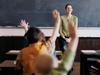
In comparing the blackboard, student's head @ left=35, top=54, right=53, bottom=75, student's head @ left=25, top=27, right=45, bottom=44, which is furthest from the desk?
student's head @ left=35, top=54, right=53, bottom=75

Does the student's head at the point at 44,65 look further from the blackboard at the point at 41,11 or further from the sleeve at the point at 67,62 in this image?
the blackboard at the point at 41,11

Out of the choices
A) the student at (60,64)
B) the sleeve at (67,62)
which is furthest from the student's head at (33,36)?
the sleeve at (67,62)

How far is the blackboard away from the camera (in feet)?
23.5

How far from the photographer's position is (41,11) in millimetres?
7215

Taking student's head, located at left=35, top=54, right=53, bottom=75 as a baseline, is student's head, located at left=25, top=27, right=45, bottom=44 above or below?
below

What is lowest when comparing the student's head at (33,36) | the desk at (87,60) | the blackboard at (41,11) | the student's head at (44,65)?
the desk at (87,60)

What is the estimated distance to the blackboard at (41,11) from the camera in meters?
7.15

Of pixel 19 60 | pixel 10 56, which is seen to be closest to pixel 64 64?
pixel 19 60

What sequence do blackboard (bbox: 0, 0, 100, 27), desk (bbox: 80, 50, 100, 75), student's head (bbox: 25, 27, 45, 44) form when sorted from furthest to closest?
blackboard (bbox: 0, 0, 100, 27) < desk (bbox: 80, 50, 100, 75) < student's head (bbox: 25, 27, 45, 44)

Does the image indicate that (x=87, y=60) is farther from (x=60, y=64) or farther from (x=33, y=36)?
(x=60, y=64)

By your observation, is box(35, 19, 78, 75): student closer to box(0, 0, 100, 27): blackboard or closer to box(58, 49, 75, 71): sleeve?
box(58, 49, 75, 71): sleeve

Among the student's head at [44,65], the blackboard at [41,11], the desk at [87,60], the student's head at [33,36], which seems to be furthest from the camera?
the blackboard at [41,11]

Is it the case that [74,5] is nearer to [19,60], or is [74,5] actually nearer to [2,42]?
[2,42]

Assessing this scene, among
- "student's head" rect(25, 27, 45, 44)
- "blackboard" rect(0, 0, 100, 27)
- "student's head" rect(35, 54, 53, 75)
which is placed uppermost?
"student's head" rect(35, 54, 53, 75)
